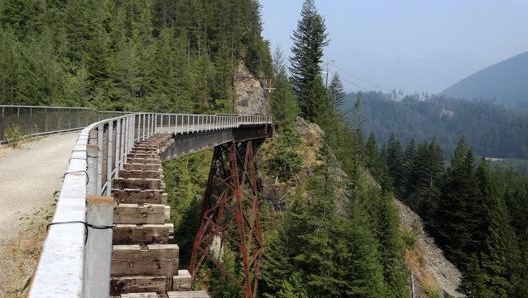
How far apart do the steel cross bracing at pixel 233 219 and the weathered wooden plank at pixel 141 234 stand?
19.2 metres

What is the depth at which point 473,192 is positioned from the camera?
53.7m

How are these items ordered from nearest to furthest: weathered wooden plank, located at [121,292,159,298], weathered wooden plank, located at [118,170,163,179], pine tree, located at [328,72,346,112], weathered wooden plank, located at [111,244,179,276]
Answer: weathered wooden plank, located at [121,292,159,298] < weathered wooden plank, located at [111,244,179,276] < weathered wooden plank, located at [118,170,163,179] < pine tree, located at [328,72,346,112]

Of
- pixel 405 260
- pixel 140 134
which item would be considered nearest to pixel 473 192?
pixel 405 260

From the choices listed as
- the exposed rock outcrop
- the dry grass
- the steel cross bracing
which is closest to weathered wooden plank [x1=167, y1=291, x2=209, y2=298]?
the dry grass

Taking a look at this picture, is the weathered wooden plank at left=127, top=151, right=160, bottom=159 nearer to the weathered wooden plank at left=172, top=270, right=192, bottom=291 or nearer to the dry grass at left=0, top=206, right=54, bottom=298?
the dry grass at left=0, top=206, right=54, bottom=298

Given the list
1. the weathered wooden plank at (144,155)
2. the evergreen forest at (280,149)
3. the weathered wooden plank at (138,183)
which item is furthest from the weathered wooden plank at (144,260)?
the evergreen forest at (280,149)

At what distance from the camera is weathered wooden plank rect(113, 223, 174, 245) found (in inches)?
154

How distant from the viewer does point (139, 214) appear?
4270 millimetres

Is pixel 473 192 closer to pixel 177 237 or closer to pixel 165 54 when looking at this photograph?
pixel 177 237

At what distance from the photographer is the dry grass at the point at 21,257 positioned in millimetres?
6055

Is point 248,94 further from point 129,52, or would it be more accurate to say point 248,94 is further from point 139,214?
point 139,214

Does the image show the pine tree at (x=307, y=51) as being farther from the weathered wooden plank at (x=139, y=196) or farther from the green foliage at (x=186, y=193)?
the weathered wooden plank at (x=139, y=196)

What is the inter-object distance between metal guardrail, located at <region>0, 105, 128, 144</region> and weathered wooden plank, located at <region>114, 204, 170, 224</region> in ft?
47.1

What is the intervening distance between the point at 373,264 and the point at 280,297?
6.05 metres
